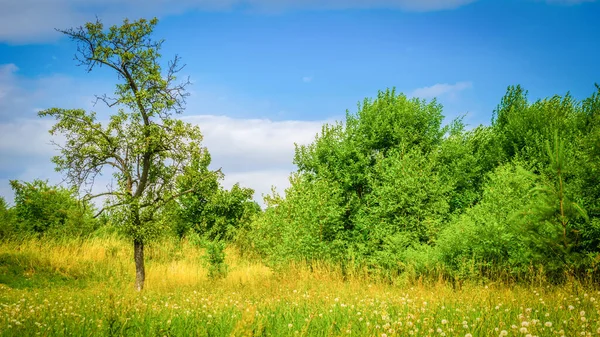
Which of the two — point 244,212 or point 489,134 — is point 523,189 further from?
point 244,212

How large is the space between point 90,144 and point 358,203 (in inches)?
527

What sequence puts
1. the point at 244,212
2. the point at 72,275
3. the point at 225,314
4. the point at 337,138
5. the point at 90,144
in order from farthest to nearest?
1. the point at 244,212
2. the point at 337,138
3. the point at 72,275
4. the point at 90,144
5. the point at 225,314

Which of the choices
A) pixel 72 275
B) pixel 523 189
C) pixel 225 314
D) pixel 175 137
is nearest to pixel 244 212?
pixel 72 275

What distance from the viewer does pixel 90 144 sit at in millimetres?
13766

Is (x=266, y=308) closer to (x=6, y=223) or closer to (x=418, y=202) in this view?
(x=418, y=202)

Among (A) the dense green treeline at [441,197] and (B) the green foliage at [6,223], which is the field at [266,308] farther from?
(B) the green foliage at [6,223]

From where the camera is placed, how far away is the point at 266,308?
752cm

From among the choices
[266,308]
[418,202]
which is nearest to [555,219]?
[266,308]

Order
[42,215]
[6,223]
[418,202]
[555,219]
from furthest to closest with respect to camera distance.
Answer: [42,215], [6,223], [418,202], [555,219]

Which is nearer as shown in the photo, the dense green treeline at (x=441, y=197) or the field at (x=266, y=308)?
the field at (x=266, y=308)

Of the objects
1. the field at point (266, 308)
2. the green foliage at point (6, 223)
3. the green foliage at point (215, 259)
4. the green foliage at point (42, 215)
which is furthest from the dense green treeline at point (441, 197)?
the green foliage at point (6, 223)

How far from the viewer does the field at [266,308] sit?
5258 mm

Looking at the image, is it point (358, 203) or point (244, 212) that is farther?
point (244, 212)

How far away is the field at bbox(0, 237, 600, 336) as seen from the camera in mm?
5258
